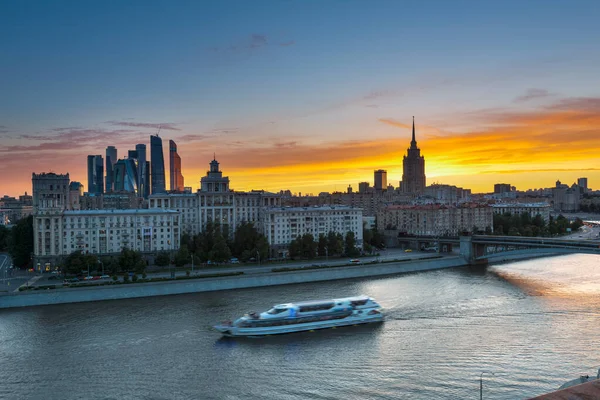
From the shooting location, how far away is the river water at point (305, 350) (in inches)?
708

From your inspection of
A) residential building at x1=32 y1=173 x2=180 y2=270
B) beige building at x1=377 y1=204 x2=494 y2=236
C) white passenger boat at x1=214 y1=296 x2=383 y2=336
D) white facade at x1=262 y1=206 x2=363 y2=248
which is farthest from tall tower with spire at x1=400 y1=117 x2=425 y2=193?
white passenger boat at x1=214 y1=296 x2=383 y2=336

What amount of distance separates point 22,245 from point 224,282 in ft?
61.6

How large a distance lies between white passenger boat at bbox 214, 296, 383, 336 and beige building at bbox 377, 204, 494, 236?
42024 mm

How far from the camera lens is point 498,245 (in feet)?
155

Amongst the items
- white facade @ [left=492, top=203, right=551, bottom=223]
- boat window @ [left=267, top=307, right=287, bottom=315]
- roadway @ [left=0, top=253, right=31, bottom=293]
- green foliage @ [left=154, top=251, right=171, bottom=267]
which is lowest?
boat window @ [left=267, top=307, right=287, bottom=315]

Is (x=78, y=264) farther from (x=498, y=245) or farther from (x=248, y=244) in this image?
(x=498, y=245)

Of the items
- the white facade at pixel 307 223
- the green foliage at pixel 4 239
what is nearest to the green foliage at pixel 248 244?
the white facade at pixel 307 223

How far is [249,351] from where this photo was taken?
74.1ft

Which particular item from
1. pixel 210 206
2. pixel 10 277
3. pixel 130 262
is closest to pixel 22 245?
pixel 10 277

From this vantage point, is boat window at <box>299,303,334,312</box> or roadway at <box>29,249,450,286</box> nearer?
boat window at <box>299,303,334,312</box>

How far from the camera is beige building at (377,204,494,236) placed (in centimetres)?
6781

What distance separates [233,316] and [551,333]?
581 inches

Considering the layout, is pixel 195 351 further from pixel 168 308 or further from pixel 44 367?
pixel 168 308

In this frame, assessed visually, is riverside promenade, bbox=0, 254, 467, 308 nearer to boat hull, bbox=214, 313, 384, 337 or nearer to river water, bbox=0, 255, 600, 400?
river water, bbox=0, 255, 600, 400
